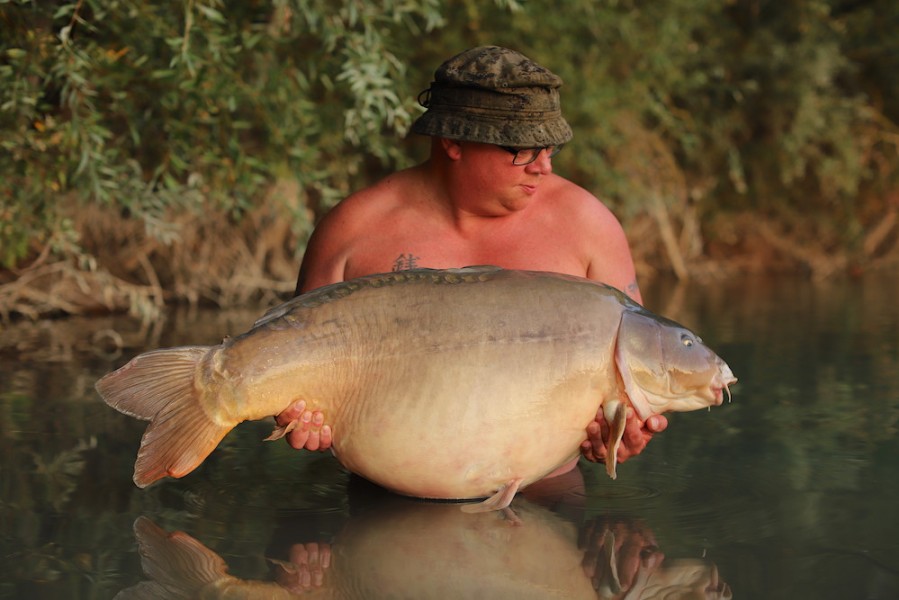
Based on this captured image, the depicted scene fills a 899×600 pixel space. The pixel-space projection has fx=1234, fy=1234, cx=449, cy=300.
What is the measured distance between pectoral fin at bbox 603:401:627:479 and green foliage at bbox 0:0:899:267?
2619 millimetres

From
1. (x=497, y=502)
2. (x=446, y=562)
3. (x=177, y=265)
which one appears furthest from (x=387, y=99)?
(x=446, y=562)

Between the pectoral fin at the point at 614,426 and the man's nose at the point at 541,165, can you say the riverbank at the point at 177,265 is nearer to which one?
the man's nose at the point at 541,165

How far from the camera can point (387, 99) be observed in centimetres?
680

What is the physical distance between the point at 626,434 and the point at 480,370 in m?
0.43

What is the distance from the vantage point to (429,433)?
3.03m

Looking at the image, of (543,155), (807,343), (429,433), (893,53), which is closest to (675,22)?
(893,53)

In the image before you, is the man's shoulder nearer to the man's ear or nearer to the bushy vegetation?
the man's ear

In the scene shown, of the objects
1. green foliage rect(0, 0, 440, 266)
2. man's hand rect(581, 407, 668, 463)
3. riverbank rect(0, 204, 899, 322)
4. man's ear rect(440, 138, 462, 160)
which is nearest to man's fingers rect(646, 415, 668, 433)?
man's hand rect(581, 407, 668, 463)

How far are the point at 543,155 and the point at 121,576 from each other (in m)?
1.58

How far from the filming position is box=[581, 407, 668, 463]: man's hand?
3096 mm

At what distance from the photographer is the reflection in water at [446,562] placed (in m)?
2.63

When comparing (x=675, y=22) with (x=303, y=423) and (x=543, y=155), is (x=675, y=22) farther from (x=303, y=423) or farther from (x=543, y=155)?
(x=303, y=423)

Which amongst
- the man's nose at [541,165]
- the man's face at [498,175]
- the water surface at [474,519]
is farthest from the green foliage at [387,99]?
the man's nose at [541,165]

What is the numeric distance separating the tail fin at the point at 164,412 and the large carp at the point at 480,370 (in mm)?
211
